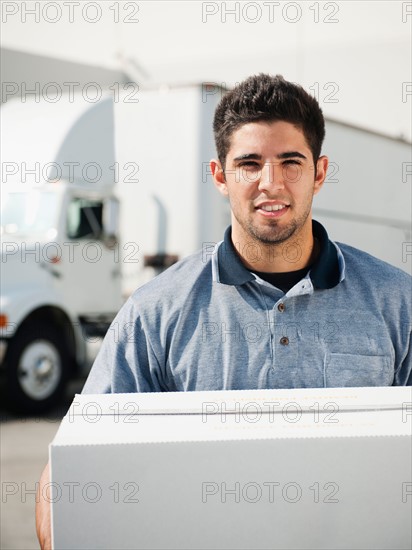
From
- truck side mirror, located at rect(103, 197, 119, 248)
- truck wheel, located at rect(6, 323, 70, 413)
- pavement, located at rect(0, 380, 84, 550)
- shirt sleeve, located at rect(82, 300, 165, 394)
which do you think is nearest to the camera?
shirt sleeve, located at rect(82, 300, 165, 394)

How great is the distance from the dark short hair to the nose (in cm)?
11

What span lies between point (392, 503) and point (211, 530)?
0.83ft

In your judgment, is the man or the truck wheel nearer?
the man

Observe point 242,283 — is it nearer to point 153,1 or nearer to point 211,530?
point 211,530

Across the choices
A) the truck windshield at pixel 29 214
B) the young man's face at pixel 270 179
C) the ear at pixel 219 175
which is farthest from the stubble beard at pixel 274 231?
the truck windshield at pixel 29 214

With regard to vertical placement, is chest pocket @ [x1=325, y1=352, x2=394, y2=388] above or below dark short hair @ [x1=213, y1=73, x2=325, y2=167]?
below

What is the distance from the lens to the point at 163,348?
163 cm

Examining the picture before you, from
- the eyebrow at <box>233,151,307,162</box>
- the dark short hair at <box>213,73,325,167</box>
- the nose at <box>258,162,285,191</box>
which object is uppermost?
the dark short hair at <box>213,73,325,167</box>

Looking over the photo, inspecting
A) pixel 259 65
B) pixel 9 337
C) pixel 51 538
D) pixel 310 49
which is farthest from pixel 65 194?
pixel 51 538

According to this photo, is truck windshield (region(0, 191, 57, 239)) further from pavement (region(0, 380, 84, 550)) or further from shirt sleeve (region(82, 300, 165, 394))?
shirt sleeve (region(82, 300, 165, 394))

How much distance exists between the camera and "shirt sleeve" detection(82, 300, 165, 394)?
5.23 ft

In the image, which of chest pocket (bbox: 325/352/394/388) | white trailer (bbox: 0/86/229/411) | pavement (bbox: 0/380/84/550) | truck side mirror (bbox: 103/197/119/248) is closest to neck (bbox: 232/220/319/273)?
chest pocket (bbox: 325/352/394/388)

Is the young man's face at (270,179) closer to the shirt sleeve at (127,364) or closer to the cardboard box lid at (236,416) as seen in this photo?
the shirt sleeve at (127,364)

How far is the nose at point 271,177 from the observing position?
1633 millimetres
